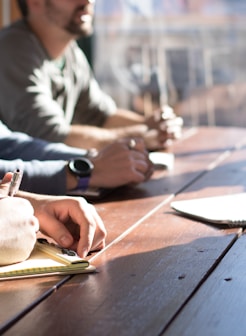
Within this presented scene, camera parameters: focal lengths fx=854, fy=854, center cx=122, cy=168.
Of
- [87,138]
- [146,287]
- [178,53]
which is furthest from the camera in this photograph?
[178,53]

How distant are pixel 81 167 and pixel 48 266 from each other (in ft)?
2.53

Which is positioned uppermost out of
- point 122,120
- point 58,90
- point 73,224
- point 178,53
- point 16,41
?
point 16,41

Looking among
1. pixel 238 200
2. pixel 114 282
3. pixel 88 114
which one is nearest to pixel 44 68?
pixel 88 114

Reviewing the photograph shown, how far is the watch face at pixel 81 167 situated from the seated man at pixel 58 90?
0.72 meters

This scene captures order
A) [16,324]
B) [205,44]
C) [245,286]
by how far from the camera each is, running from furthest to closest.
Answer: [205,44] < [245,286] < [16,324]

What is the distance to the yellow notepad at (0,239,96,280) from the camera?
1.26 m

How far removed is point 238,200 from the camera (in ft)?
5.90

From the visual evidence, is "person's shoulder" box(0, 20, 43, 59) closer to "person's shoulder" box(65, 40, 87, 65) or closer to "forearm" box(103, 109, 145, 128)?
"person's shoulder" box(65, 40, 87, 65)

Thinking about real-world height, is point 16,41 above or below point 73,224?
above

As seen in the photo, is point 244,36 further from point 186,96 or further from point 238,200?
point 238,200

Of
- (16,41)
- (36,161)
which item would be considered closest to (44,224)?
(36,161)

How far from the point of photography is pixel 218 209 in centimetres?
170

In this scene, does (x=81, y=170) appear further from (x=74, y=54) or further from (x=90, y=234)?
(x=74, y=54)

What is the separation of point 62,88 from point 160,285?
2.05m
